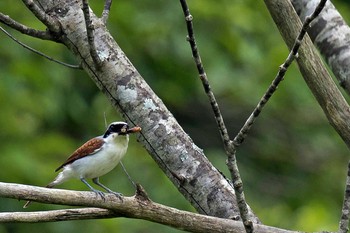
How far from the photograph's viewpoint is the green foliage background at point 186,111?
7.37 meters

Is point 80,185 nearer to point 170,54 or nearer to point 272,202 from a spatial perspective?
point 170,54

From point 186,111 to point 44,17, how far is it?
222 inches

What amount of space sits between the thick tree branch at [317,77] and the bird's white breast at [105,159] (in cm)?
104

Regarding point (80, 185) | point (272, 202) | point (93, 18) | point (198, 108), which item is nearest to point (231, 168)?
point (93, 18)

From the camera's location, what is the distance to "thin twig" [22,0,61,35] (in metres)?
3.96

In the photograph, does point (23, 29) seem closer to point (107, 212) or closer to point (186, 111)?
point (107, 212)

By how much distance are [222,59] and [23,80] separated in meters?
1.74

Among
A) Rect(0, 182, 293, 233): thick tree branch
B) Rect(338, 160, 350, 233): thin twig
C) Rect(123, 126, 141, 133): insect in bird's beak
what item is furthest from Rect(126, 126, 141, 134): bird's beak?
Rect(338, 160, 350, 233): thin twig

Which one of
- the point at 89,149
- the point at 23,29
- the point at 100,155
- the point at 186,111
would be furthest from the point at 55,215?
the point at 186,111

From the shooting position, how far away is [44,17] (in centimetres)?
406

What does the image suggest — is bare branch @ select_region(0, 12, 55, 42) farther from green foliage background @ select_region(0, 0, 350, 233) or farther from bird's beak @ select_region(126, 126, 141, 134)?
A: green foliage background @ select_region(0, 0, 350, 233)

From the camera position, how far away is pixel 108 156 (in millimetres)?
4582

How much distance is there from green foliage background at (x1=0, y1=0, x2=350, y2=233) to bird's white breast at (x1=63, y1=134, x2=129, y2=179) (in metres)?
2.29

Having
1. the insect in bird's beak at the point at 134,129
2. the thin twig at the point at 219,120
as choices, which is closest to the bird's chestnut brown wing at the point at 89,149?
the insect in bird's beak at the point at 134,129
